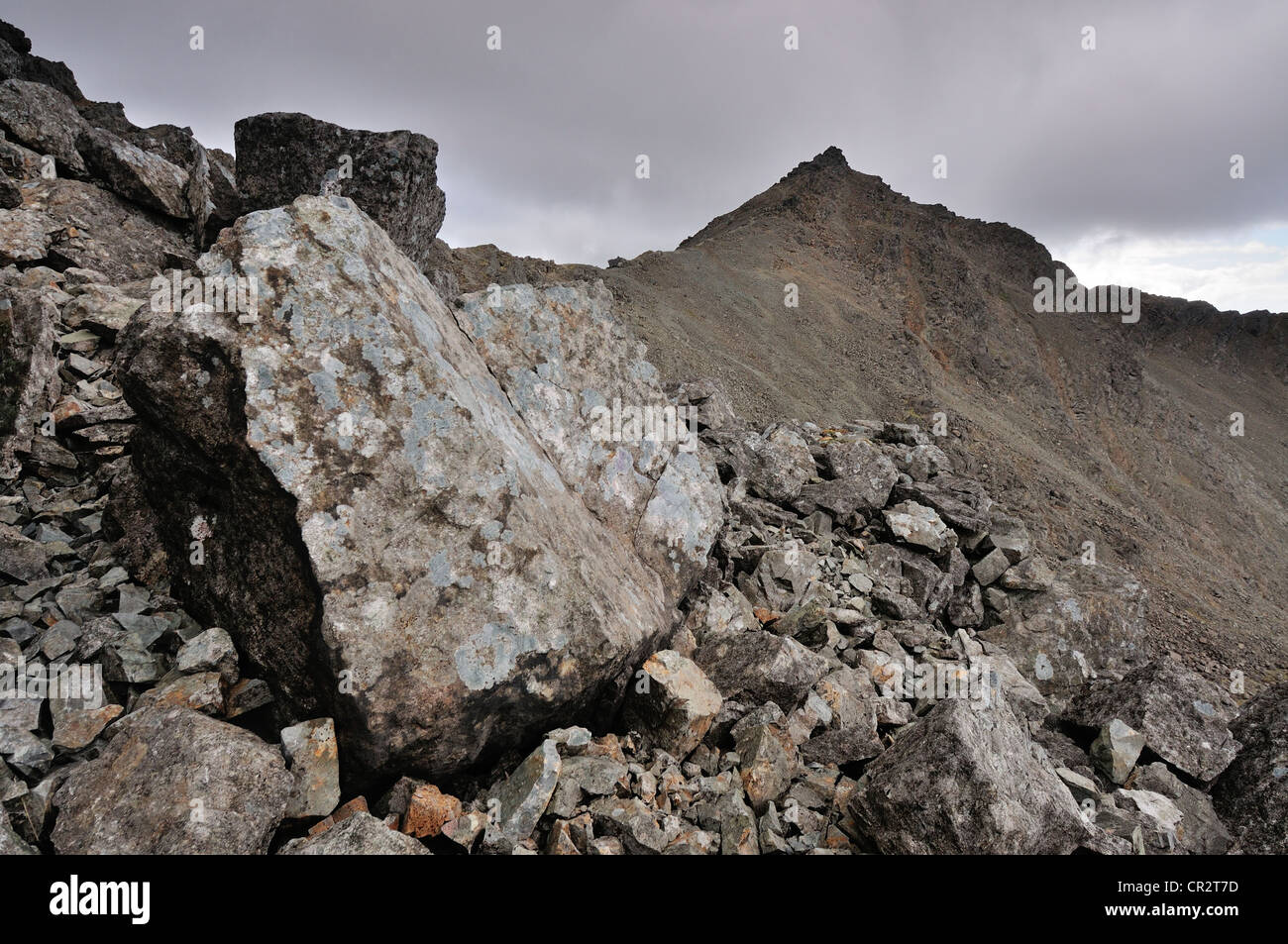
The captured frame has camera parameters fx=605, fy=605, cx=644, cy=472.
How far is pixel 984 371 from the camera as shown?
4262 cm

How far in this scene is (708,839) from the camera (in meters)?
4.08

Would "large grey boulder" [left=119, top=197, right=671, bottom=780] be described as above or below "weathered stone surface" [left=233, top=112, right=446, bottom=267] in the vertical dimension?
below

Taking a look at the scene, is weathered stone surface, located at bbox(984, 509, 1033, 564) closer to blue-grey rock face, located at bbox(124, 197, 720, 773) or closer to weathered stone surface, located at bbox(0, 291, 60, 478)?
blue-grey rock face, located at bbox(124, 197, 720, 773)

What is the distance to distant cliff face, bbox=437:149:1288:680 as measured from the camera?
2491 centimetres

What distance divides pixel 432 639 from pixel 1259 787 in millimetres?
8151

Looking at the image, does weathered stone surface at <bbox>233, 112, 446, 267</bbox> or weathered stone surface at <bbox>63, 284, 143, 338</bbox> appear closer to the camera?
weathered stone surface at <bbox>63, 284, 143, 338</bbox>

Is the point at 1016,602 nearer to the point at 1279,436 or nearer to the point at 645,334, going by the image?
the point at 645,334

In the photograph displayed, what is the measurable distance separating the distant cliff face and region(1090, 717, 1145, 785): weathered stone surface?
13492 millimetres

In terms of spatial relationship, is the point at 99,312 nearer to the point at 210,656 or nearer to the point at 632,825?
the point at 210,656

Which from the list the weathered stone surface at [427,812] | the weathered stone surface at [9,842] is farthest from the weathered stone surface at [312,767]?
the weathered stone surface at [9,842]

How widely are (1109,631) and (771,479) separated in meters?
6.03

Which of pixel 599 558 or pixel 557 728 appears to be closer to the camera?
pixel 557 728

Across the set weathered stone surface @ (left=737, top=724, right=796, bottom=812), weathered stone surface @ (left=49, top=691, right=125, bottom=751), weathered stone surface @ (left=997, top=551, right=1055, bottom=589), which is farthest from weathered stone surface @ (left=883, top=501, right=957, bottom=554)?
weathered stone surface @ (left=49, top=691, right=125, bottom=751)
